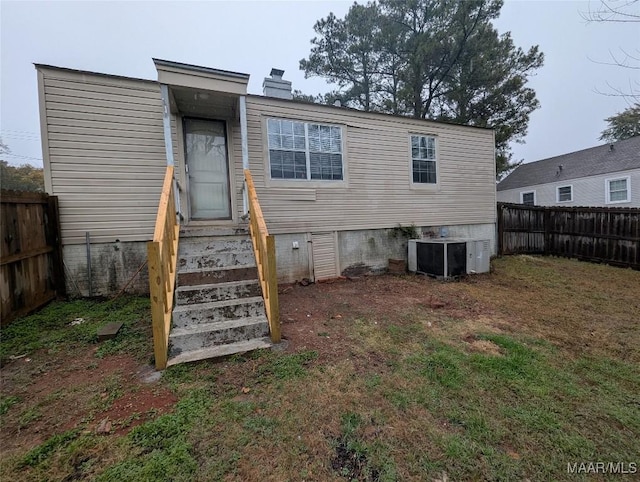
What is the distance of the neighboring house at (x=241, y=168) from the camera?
4.68 meters

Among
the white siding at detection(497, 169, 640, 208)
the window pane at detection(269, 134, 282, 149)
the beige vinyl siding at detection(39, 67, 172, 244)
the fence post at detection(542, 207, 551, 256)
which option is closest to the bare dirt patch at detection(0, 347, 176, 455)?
the beige vinyl siding at detection(39, 67, 172, 244)

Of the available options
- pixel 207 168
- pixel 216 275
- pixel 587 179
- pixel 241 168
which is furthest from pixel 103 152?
pixel 587 179

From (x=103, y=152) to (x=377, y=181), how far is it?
578 centimetres

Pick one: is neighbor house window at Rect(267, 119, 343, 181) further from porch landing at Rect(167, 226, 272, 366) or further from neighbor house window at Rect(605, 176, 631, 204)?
neighbor house window at Rect(605, 176, 631, 204)

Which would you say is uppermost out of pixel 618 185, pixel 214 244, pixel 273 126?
pixel 273 126

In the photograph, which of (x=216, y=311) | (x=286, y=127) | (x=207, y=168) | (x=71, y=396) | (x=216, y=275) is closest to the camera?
(x=71, y=396)

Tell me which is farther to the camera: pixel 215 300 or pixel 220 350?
pixel 215 300

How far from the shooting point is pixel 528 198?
1733cm

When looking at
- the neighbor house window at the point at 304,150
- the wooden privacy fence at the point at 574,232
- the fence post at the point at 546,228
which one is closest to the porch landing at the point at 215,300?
the neighbor house window at the point at 304,150

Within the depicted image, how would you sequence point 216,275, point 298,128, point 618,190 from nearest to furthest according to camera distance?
point 216,275
point 298,128
point 618,190

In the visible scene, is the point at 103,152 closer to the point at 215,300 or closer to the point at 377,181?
the point at 215,300

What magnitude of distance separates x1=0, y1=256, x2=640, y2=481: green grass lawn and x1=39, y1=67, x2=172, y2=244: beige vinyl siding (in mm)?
1789

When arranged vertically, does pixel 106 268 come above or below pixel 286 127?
below

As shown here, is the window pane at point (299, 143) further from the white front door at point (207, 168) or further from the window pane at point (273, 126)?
the white front door at point (207, 168)
